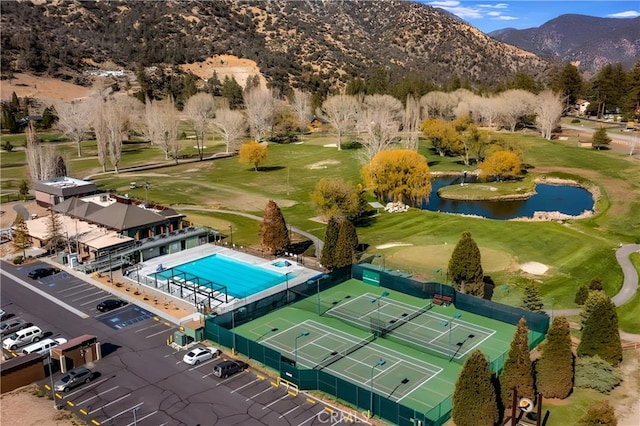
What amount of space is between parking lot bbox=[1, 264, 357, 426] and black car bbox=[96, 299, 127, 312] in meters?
0.52

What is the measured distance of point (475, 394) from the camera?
93.1 feet

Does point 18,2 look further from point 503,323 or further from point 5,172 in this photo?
point 503,323

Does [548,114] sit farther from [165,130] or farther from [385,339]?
[385,339]

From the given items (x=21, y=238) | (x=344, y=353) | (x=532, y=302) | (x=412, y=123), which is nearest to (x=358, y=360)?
(x=344, y=353)

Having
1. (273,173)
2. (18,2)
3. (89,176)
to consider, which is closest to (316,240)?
(273,173)

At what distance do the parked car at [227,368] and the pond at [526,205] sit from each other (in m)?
53.5

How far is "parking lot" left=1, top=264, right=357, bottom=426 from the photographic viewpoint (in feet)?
101

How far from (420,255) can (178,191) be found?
4773cm

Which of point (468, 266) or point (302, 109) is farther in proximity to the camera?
point (302, 109)

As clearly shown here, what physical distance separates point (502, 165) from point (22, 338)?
81.0 metres

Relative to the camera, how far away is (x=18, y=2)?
19388cm

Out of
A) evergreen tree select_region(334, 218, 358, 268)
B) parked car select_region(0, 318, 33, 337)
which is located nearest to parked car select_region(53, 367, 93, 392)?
parked car select_region(0, 318, 33, 337)

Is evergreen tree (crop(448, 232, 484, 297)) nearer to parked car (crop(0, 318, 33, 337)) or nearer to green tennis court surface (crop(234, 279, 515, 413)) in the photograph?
green tennis court surface (crop(234, 279, 515, 413))

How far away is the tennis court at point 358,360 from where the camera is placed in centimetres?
3375
